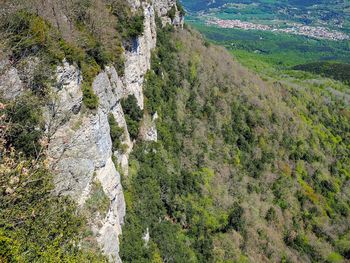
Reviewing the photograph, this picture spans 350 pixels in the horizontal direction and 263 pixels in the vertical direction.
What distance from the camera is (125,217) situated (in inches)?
1302

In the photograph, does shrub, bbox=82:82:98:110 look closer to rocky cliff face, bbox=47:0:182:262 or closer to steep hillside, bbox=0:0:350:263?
steep hillside, bbox=0:0:350:263

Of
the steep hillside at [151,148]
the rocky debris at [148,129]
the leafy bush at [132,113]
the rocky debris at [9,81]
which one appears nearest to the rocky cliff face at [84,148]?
the steep hillside at [151,148]

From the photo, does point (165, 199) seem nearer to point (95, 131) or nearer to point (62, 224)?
point (95, 131)

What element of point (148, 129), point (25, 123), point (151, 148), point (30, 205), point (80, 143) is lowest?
point (151, 148)

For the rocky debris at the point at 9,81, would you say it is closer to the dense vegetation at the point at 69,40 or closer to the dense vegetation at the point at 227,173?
the dense vegetation at the point at 69,40

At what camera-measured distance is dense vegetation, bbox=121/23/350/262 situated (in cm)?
4150

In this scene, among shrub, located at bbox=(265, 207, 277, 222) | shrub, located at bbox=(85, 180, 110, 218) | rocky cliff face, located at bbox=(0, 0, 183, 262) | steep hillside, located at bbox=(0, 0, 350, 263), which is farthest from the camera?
shrub, located at bbox=(265, 207, 277, 222)

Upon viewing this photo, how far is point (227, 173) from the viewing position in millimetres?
56969

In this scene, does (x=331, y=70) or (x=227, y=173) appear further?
(x=331, y=70)

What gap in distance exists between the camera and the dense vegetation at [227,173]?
41.5m

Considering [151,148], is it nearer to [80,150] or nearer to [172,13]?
[80,150]

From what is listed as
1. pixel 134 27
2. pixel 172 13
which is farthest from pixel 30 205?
pixel 172 13

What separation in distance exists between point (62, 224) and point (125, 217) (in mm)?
14476

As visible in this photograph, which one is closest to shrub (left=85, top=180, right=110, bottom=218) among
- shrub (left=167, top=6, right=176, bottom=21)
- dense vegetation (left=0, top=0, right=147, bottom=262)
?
dense vegetation (left=0, top=0, right=147, bottom=262)
